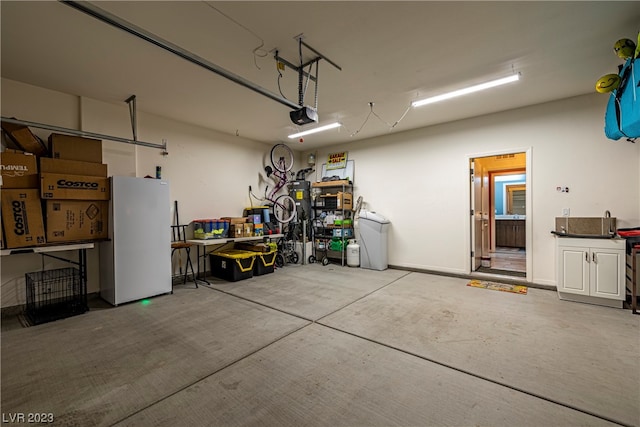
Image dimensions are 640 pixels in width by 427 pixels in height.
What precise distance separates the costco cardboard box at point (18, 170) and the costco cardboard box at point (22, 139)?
0.68ft

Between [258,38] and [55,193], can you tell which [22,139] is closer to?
[55,193]

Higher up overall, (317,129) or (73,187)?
(317,129)

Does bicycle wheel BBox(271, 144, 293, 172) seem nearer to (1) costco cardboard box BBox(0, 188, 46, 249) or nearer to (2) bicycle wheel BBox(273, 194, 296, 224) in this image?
(2) bicycle wheel BBox(273, 194, 296, 224)

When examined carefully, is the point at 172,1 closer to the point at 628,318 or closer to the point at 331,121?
the point at 331,121

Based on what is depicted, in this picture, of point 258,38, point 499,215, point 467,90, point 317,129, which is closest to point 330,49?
point 258,38

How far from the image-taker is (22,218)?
3.18 meters

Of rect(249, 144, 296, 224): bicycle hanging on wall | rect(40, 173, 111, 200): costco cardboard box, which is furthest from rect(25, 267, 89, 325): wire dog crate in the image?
rect(249, 144, 296, 224): bicycle hanging on wall

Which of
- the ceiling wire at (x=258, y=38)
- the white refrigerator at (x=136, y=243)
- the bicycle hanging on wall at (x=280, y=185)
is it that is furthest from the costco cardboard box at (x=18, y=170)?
the bicycle hanging on wall at (x=280, y=185)

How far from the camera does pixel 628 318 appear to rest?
3.15m

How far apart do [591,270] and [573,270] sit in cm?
18

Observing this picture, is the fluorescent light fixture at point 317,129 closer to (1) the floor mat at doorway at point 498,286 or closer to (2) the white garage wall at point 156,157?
(2) the white garage wall at point 156,157

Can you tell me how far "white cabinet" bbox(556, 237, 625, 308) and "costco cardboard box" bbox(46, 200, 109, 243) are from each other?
6.43m

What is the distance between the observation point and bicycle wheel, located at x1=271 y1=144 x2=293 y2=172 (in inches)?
267

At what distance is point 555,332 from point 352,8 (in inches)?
146
